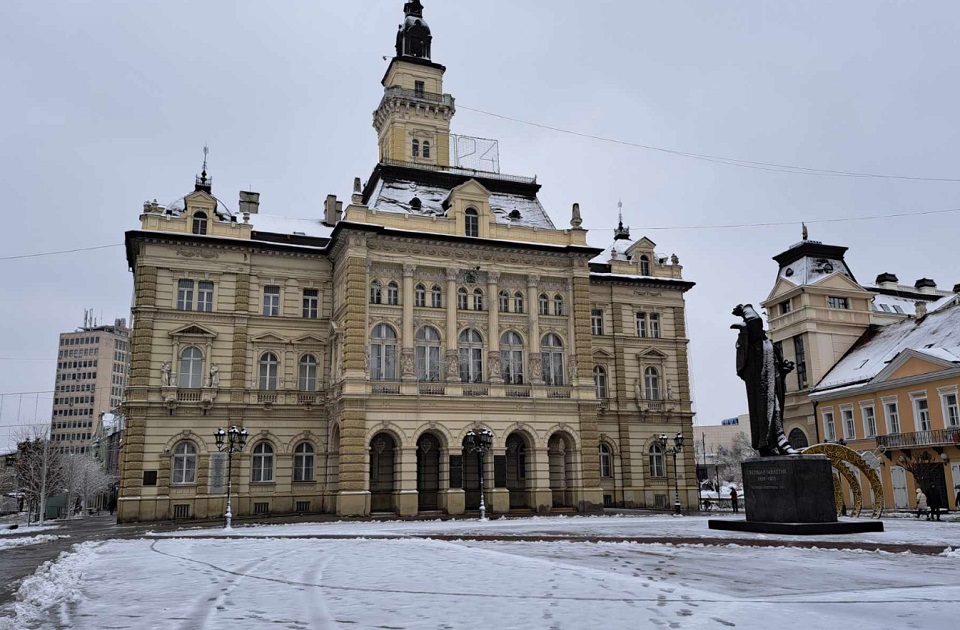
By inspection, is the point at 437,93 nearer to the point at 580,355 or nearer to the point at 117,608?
the point at 580,355

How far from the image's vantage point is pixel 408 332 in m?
40.6

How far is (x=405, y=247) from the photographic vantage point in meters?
41.7

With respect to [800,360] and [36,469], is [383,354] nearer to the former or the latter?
[800,360]

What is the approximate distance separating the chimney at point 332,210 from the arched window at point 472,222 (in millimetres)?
10124

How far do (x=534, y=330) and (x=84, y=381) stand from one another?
134 m

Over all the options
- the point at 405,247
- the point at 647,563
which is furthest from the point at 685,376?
the point at 647,563

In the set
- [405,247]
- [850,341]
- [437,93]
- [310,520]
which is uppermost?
[437,93]

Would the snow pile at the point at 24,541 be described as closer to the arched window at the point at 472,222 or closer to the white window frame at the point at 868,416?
the arched window at the point at 472,222

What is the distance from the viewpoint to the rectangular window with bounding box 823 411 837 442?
4950 centimetres

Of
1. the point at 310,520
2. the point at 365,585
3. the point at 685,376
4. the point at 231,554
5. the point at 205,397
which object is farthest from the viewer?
the point at 685,376

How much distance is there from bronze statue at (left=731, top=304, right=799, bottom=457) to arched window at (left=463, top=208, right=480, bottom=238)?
2145 centimetres

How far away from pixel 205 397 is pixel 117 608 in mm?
30565

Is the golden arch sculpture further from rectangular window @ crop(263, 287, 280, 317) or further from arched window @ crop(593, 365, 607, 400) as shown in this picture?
rectangular window @ crop(263, 287, 280, 317)

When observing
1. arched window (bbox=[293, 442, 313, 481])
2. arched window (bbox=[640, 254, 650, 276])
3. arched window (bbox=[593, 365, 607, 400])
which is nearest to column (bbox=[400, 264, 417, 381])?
arched window (bbox=[293, 442, 313, 481])
